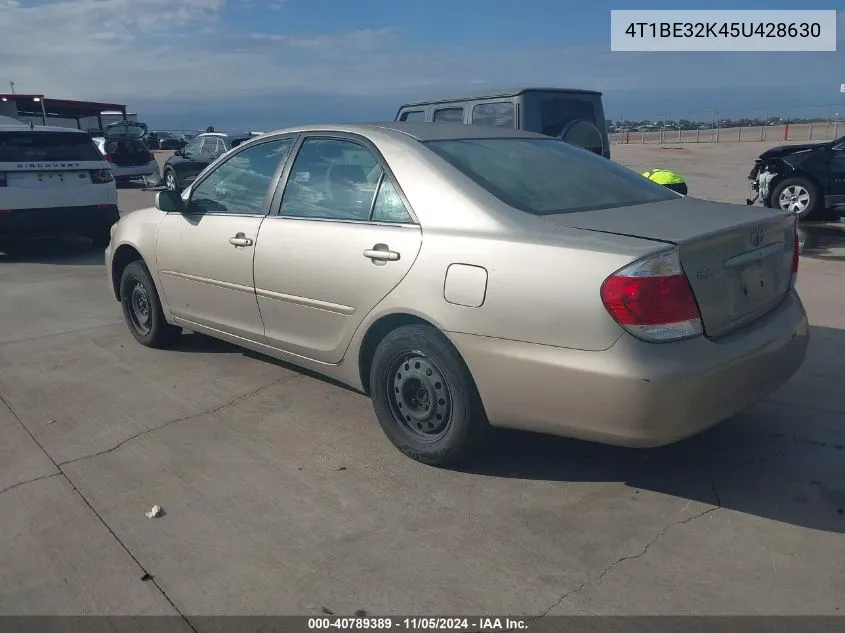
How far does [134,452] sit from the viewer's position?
3809 mm

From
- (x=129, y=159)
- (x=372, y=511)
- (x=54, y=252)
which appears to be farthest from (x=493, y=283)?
(x=129, y=159)

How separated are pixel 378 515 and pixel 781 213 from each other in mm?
2387

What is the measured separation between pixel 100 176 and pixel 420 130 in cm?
721

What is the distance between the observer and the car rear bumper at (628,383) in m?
2.80

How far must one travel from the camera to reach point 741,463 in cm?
348

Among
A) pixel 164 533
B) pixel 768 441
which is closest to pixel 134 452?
pixel 164 533

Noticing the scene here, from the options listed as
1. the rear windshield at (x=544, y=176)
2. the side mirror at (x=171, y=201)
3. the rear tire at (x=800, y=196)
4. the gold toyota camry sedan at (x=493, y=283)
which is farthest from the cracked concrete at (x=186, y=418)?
the rear tire at (x=800, y=196)

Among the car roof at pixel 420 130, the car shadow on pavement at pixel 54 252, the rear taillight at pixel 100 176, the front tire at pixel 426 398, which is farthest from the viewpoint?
the rear taillight at pixel 100 176

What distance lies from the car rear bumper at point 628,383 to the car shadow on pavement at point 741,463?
0.41 metres

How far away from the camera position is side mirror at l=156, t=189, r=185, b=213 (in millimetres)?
4867

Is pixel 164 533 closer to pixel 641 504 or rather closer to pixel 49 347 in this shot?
pixel 641 504

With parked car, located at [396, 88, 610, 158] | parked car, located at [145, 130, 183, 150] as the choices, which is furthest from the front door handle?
parked car, located at [145, 130, 183, 150]

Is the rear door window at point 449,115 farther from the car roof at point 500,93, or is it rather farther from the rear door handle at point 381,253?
the rear door handle at point 381,253

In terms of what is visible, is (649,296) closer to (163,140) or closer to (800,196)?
(800,196)
